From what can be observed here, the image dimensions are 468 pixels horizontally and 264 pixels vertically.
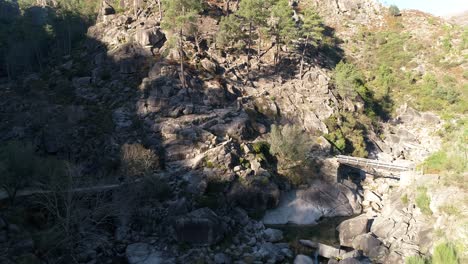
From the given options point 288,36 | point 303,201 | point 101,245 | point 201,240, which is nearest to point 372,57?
point 288,36

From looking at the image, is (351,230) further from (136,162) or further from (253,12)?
(253,12)

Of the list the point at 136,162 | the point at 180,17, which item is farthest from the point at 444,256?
the point at 180,17

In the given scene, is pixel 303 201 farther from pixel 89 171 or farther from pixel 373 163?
pixel 89 171

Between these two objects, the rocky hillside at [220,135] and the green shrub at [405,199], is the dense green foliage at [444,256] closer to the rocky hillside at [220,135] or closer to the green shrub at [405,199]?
the rocky hillside at [220,135]

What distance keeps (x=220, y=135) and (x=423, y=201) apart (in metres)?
27.0

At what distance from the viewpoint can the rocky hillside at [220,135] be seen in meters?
31.3

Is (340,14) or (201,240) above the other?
(340,14)

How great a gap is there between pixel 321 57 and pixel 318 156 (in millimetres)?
31608

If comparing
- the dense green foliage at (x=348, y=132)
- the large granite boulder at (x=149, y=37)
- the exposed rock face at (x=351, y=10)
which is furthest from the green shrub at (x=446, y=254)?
the exposed rock face at (x=351, y=10)

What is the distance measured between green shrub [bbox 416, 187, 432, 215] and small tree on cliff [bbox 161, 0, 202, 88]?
122 ft

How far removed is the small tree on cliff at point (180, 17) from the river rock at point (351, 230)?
109 feet

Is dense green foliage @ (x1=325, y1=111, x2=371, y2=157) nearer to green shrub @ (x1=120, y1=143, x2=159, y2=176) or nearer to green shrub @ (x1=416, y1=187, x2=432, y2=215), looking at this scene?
green shrub @ (x1=416, y1=187, x2=432, y2=215)

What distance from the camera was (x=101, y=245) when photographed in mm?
30734

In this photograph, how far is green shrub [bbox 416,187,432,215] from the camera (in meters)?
32.3
